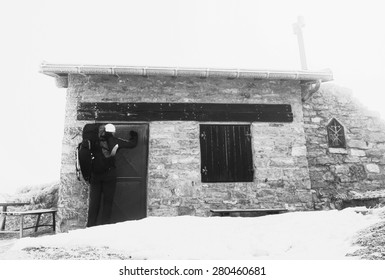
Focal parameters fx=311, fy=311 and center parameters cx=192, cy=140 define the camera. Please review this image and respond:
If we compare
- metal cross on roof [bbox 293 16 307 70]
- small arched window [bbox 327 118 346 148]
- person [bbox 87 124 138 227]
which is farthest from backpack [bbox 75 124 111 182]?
metal cross on roof [bbox 293 16 307 70]

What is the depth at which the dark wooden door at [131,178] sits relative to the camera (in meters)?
5.57

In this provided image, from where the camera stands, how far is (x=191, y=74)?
5762mm

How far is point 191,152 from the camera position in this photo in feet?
19.0

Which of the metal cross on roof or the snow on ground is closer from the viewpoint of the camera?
the snow on ground

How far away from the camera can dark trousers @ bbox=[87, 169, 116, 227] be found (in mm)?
5273

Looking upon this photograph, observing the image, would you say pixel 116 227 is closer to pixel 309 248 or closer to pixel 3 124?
pixel 309 248

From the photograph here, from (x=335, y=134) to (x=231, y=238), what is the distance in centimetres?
456

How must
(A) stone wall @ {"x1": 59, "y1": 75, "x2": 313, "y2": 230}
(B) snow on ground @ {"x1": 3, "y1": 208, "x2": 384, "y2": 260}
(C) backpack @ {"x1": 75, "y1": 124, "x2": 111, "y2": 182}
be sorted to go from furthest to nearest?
(A) stone wall @ {"x1": 59, "y1": 75, "x2": 313, "y2": 230}
(C) backpack @ {"x1": 75, "y1": 124, "x2": 111, "y2": 182}
(B) snow on ground @ {"x1": 3, "y1": 208, "x2": 384, "y2": 260}

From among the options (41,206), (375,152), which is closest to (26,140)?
(41,206)

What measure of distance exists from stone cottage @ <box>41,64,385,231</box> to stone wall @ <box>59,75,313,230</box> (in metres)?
0.02

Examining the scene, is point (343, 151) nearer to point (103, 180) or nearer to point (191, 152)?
point (191, 152)

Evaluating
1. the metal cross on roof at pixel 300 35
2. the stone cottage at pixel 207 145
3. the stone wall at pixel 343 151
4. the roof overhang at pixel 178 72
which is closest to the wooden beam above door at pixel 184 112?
the stone cottage at pixel 207 145

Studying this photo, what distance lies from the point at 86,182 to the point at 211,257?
350 centimetres

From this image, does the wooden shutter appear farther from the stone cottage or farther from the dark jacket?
the dark jacket
